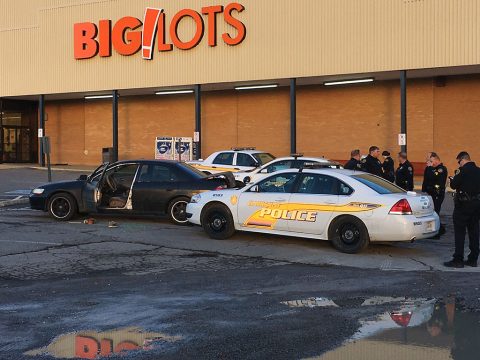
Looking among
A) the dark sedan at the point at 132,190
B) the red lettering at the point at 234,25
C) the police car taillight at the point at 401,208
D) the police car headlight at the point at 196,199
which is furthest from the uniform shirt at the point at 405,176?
the red lettering at the point at 234,25

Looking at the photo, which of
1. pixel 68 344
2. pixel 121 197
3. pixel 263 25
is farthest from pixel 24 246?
pixel 263 25

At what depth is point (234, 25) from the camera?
30.3 m

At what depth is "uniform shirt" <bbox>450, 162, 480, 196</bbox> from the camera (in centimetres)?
987

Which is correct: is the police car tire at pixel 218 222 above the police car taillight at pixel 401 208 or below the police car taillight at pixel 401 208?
below

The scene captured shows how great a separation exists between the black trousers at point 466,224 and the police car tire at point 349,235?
4.92ft

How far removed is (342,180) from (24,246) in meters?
5.70

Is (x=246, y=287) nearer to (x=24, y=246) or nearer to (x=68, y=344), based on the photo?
(x=68, y=344)

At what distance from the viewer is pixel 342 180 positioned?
1141 cm

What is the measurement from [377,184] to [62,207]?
7.40 meters

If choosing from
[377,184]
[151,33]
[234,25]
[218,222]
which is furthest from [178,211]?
[151,33]

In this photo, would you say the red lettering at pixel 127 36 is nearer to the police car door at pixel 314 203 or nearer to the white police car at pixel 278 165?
the white police car at pixel 278 165

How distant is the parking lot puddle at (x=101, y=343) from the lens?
5552 millimetres

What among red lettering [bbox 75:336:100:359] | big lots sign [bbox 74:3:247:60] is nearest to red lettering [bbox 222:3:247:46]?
big lots sign [bbox 74:3:247:60]

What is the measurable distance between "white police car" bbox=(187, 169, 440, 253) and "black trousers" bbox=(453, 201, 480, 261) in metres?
0.84
